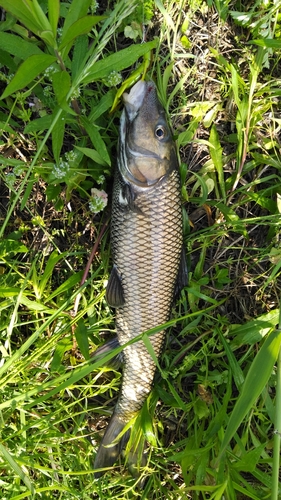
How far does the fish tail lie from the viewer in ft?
8.08

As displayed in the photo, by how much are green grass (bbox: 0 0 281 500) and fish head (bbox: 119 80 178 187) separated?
159 millimetres

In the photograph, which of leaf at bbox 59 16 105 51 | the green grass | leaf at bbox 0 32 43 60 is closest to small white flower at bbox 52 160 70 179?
the green grass

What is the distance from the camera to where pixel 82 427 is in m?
2.51

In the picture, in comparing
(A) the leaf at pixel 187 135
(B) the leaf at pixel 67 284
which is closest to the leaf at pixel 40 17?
(A) the leaf at pixel 187 135

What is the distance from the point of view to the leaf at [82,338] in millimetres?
2287

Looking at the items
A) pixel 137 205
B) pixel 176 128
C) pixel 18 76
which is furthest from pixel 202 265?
pixel 18 76

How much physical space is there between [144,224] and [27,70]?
0.91 metres

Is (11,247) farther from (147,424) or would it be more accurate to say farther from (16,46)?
(147,424)

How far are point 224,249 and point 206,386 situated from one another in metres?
0.83

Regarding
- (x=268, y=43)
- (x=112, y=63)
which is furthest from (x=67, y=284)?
(x=268, y=43)

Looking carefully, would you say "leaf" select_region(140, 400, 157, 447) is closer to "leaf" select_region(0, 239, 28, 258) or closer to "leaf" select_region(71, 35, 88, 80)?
"leaf" select_region(0, 239, 28, 258)

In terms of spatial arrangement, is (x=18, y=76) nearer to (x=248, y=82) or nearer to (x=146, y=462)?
(x=248, y=82)

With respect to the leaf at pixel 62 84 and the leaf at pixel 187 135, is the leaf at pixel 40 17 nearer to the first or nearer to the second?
the leaf at pixel 62 84

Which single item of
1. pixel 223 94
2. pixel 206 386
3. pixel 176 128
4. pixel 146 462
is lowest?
pixel 146 462
